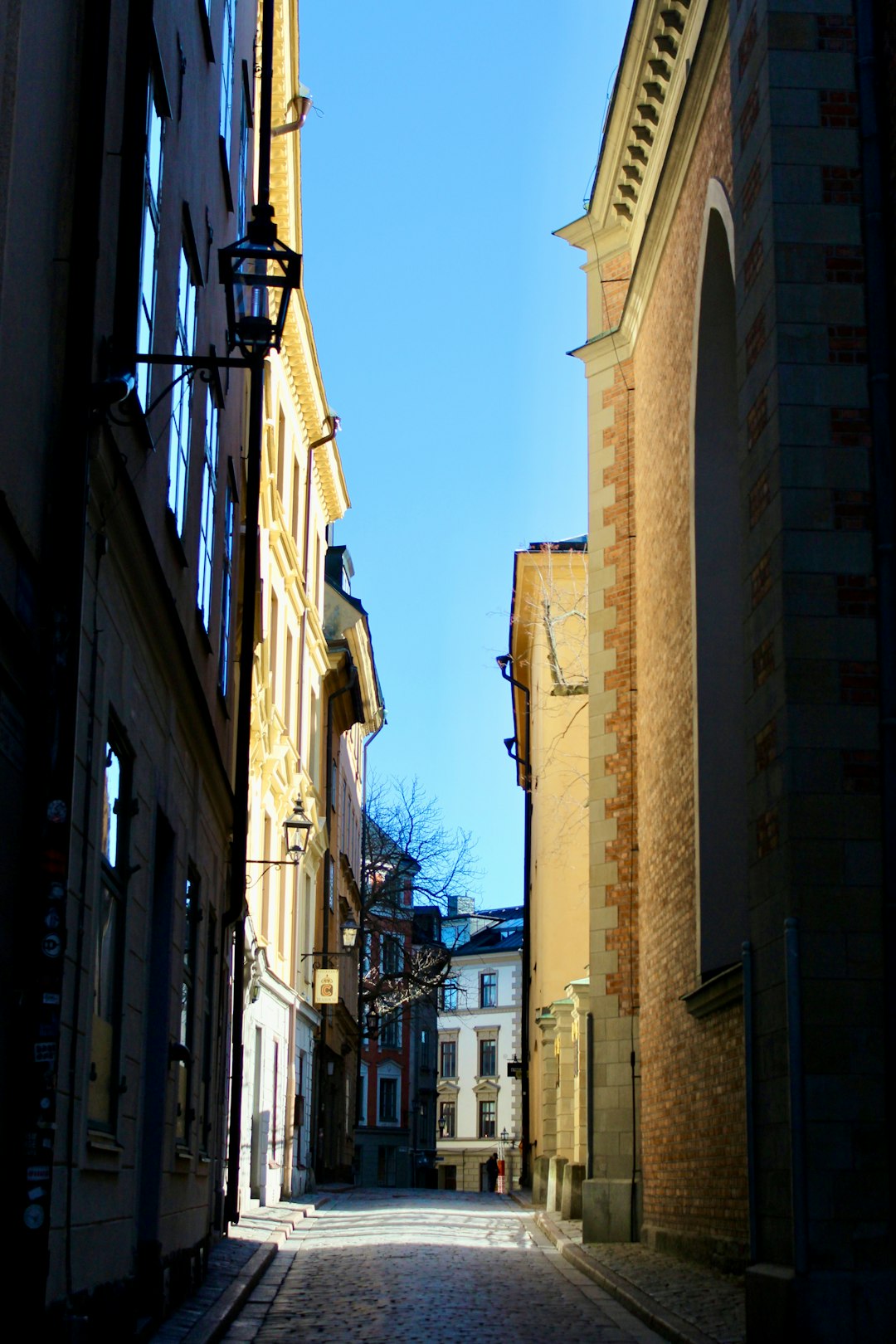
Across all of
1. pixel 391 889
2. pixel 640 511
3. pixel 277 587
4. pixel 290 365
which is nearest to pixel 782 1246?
pixel 640 511

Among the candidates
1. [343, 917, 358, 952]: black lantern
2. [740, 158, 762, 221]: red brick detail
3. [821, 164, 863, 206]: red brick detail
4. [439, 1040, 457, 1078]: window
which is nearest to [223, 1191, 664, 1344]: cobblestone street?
[821, 164, 863, 206]: red brick detail

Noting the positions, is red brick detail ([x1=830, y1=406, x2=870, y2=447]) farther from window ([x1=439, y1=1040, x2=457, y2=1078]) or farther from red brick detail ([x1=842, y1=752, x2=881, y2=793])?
window ([x1=439, y1=1040, x2=457, y2=1078])

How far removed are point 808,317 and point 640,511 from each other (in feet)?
34.5

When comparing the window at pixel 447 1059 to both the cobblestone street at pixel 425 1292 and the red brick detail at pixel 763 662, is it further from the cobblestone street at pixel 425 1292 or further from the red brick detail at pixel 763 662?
the red brick detail at pixel 763 662

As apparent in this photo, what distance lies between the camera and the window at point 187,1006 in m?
12.5

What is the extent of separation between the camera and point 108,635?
8.51 m

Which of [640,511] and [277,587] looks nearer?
[640,511]

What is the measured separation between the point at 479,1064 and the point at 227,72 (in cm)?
7463

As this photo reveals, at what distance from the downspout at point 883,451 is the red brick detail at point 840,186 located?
41 millimetres

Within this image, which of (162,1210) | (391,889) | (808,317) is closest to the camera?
(808,317)

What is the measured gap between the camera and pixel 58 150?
7.19m

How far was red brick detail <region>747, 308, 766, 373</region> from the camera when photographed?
1018 centimetres

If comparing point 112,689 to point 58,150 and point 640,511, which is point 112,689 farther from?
point 640,511

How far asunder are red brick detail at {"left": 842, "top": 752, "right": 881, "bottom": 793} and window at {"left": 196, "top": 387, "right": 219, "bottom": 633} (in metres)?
5.54
